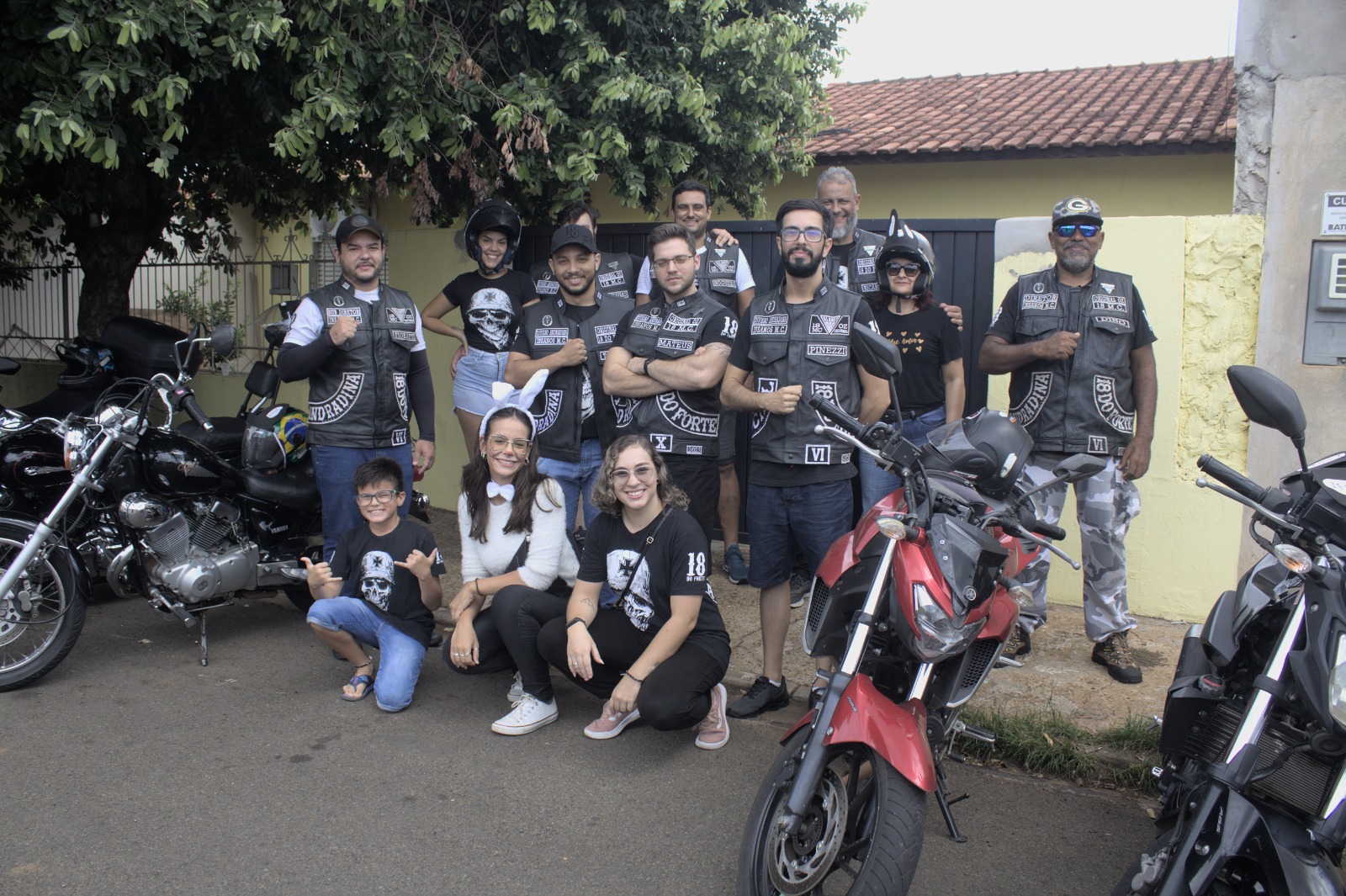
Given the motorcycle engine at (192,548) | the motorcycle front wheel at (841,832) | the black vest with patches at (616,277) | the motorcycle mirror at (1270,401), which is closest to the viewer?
the motorcycle mirror at (1270,401)

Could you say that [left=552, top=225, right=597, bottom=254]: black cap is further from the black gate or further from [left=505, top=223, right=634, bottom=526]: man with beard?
the black gate

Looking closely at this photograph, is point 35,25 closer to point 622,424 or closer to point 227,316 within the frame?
point 622,424

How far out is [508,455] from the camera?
4.38 meters

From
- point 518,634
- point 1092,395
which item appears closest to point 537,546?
point 518,634

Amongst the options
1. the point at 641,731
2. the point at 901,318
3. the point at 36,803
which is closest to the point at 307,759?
the point at 36,803

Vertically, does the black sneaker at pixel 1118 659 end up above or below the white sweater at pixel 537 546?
below

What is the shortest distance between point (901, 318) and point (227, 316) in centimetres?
662

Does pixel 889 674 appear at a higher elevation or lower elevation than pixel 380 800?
higher

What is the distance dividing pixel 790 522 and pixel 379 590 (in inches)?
69.0

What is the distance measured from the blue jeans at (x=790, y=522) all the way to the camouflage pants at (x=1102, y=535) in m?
1.03

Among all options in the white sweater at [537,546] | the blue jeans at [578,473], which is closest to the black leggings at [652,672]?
the white sweater at [537,546]

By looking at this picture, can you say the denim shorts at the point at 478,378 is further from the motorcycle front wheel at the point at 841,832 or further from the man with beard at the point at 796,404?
the motorcycle front wheel at the point at 841,832

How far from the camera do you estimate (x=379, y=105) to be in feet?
19.7

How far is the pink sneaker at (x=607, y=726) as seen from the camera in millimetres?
4121
